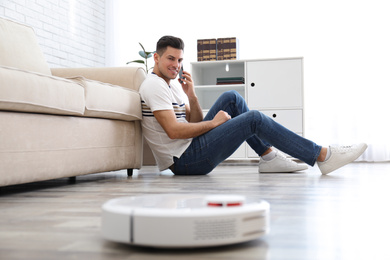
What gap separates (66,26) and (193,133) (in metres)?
2.52

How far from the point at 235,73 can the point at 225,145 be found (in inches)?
83.1

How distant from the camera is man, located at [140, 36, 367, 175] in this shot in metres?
2.44

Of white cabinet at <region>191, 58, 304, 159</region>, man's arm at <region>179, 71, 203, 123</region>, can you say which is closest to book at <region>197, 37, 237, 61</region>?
white cabinet at <region>191, 58, 304, 159</region>

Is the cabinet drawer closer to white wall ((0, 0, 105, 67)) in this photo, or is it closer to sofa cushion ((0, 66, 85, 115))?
white wall ((0, 0, 105, 67))

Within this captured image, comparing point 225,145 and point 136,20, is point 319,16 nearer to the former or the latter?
point 136,20

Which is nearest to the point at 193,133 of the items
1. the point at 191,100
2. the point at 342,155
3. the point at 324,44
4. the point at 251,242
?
the point at 191,100

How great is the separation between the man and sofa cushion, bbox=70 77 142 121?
8 centimetres

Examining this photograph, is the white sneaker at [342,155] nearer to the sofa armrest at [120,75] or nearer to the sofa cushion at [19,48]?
the sofa armrest at [120,75]

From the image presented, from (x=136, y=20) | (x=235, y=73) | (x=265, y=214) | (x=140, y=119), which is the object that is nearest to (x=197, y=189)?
(x=140, y=119)

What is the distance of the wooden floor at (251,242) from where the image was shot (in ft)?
2.72

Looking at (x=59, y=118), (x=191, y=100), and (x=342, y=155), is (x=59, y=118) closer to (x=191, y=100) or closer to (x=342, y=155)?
(x=191, y=100)

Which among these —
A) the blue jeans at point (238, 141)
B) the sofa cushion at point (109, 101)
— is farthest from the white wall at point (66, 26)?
the blue jeans at point (238, 141)

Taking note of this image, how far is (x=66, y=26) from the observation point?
4383 mm

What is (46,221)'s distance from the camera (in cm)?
118
